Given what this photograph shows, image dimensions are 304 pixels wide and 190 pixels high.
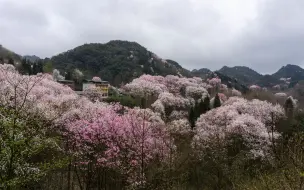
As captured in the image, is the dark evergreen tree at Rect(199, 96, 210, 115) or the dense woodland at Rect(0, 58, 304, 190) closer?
the dense woodland at Rect(0, 58, 304, 190)

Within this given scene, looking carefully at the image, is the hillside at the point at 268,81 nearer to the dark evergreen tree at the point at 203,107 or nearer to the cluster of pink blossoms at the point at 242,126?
the dark evergreen tree at the point at 203,107

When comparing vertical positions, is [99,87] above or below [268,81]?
below

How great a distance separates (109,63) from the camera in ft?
336

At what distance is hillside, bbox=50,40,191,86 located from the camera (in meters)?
94.1

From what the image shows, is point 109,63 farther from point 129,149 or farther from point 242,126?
point 129,149

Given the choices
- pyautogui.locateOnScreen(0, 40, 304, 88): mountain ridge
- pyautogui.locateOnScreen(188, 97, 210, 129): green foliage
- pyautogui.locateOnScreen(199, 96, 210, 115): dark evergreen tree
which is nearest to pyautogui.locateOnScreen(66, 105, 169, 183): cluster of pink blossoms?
pyautogui.locateOnScreen(188, 97, 210, 129): green foliage

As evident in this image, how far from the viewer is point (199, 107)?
4122 centimetres

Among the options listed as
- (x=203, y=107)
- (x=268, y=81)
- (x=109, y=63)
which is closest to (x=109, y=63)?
(x=109, y=63)

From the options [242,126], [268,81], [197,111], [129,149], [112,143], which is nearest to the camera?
[112,143]

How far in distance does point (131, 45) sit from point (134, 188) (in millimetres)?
124426

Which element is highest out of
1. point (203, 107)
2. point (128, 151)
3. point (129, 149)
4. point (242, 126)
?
point (203, 107)

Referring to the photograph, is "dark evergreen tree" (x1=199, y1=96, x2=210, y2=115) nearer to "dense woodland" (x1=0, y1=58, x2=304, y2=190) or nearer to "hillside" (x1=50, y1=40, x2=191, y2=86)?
"dense woodland" (x1=0, y1=58, x2=304, y2=190)

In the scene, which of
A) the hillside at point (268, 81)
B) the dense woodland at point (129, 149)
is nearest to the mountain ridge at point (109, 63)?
the dense woodland at point (129, 149)

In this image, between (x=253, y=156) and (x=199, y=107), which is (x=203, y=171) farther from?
(x=199, y=107)
